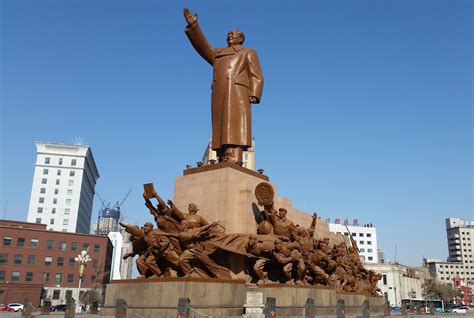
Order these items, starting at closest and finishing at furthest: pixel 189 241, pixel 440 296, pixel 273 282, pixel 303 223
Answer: pixel 189 241
pixel 273 282
pixel 303 223
pixel 440 296

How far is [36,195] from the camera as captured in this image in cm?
7981

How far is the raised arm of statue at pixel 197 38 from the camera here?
1631 centimetres

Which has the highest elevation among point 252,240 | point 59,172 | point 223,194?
point 59,172

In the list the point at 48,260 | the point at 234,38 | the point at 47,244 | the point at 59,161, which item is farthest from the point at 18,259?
the point at 234,38

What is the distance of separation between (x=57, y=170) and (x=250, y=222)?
76.4 m

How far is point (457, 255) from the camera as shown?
13175cm

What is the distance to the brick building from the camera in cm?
4962

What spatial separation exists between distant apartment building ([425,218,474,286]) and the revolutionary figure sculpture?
389 feet

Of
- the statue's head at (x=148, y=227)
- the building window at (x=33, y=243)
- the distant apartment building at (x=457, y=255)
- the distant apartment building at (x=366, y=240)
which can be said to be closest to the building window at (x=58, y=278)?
the building window at (x=33, y=243)

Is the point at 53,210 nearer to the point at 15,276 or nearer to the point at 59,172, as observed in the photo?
the point at 59,172

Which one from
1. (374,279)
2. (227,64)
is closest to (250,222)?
(227,64)

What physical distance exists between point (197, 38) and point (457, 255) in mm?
137720

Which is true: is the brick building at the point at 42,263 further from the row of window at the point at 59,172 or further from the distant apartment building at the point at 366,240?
the distant apartment building at the point at 366,240

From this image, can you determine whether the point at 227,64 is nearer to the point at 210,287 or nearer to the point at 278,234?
the point at 278,234
